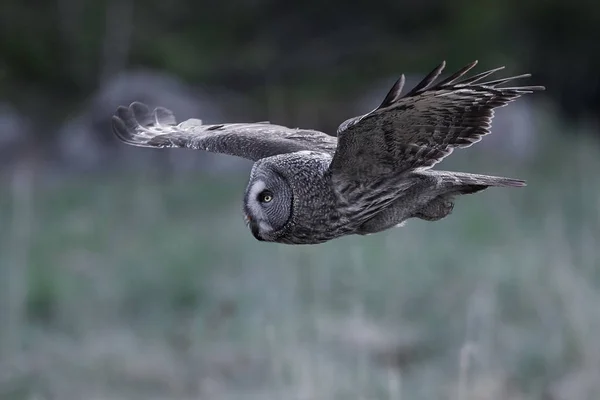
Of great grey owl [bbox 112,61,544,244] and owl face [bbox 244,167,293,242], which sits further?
owl face [bbox 244,167,293,242]

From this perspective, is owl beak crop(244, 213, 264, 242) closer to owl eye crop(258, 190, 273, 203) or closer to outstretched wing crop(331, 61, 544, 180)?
owl eye crop(258, 190, 273, 203)

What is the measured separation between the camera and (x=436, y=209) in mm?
3486

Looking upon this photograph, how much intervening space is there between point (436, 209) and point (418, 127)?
0.50m

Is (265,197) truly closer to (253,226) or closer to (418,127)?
(253,226)

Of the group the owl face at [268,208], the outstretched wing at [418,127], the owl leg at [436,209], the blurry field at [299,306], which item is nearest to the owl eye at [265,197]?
the owl face at [268,208]

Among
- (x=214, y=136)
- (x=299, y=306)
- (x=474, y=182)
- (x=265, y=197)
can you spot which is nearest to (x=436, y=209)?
(x=474, y=182)

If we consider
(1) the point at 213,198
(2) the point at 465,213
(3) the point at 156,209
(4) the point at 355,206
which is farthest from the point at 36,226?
(4) the point at 355,206

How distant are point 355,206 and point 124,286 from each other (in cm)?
411

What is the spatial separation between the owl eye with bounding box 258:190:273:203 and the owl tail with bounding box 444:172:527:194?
1.96 ft

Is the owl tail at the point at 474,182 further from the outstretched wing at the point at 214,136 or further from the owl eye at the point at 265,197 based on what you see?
the owl eye at the point at 265,197

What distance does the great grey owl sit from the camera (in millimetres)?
2957

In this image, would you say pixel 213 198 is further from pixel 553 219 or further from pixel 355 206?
pixel 355 206

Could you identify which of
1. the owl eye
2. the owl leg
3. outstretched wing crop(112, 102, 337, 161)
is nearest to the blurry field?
outstretched wing crop(112, 102, 337, 161)

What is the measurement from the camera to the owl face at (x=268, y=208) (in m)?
3.14
